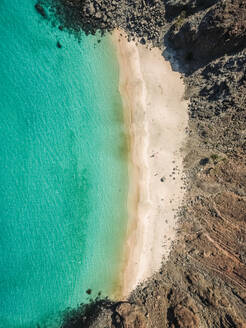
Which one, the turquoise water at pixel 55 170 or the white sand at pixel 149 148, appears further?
the turquoise water at pixel 55 170

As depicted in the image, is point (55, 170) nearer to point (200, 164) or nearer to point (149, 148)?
point (149, 148)

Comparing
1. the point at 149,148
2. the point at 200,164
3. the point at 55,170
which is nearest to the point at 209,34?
the point at 149,148

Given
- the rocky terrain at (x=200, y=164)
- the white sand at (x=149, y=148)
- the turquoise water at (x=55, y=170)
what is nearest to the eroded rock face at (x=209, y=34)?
the rocky terrain at (x=200, y=164)

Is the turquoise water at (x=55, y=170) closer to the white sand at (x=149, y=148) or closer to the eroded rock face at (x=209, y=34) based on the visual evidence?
the white sand at (x=149, y=148)

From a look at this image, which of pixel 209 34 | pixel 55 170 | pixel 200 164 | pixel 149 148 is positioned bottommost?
pixel 55 170

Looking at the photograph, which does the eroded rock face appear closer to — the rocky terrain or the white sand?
the rocky terrain

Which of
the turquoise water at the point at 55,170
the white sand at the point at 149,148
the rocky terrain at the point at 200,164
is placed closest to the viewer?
the rocky terrain at the point at 200,164
